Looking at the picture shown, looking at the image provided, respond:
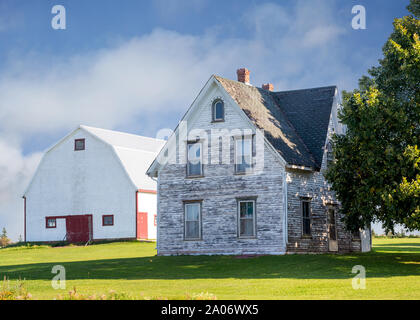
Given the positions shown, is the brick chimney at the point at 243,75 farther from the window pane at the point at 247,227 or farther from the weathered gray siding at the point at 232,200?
the window pane at the point at 247,227

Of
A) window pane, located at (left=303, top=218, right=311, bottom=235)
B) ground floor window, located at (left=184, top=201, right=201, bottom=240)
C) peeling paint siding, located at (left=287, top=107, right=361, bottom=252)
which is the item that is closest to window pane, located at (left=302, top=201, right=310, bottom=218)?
window pane, located at (left=303, top=218, right=311, bottom=235)

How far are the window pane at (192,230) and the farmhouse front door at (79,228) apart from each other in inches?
845

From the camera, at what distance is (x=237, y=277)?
1033 inches

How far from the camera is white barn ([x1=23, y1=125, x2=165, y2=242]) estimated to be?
55.6 meters

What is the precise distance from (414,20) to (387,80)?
3.30 m

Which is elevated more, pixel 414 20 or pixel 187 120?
pixel 414 20

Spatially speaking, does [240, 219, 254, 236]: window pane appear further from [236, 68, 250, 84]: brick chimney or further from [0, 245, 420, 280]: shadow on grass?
[236, 68, 250, 84]: brick chimney

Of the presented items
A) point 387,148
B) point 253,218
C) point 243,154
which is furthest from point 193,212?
point 387,148

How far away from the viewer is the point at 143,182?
56.9 m

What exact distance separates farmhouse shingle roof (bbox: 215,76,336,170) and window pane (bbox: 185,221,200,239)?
6457 mm

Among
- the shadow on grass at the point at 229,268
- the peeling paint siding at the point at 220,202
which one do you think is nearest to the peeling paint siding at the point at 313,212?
the peeling paint siding at the point at 220,202
